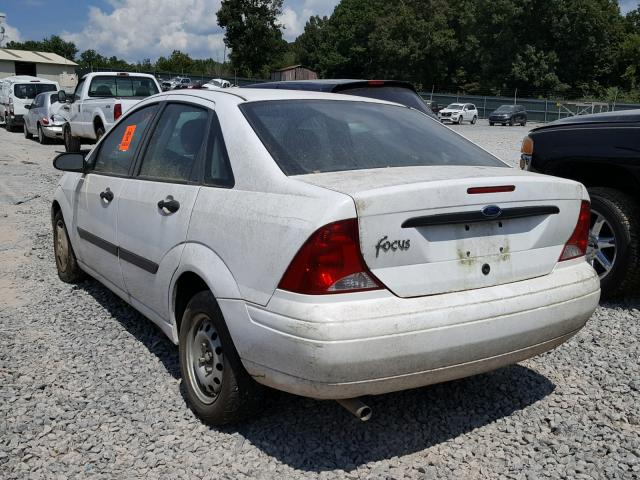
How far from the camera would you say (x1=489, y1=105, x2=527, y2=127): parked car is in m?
44.1

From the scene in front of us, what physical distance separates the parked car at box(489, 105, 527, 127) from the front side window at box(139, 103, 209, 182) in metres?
42.6

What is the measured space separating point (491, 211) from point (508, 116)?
143 feet

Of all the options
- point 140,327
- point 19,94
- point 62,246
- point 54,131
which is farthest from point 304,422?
point 19,94

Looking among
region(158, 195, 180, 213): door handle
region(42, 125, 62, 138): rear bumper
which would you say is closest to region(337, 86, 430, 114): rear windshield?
region(158, 195, 180, 213): door handle

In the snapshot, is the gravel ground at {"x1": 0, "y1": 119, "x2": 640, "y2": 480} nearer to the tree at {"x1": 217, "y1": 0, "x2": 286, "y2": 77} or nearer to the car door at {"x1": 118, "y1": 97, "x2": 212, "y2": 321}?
the car door at {"x1": 118, "y1": 97, "x2": 212, "y2": 321}

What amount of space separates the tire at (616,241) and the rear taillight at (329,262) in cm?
325

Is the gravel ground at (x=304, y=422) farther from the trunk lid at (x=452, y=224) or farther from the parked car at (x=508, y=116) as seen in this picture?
the parked car at (x=508, y=116)

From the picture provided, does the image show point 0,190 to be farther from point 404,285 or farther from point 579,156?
point 404,285

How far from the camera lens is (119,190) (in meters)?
4.22

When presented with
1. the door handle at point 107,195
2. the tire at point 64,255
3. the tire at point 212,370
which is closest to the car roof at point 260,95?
the door handle at point 107,195

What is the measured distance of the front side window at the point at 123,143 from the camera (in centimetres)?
430

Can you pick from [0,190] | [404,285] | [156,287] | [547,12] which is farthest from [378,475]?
[547,12]

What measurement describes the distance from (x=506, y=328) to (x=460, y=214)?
545 mm

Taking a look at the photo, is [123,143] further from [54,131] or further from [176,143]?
[54,131]
